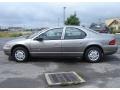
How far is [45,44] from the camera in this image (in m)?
10.2

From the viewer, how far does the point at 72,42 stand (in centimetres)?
1021

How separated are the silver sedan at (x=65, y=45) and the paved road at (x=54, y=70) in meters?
0.33

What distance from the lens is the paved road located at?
7146 mm

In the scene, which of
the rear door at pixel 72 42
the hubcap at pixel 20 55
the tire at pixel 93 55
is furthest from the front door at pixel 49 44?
the tire at pixel 93 55

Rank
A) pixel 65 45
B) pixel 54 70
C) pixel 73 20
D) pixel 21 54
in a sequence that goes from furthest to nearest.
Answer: pixel 73 20
pixel 21 54
pixel 65 45
pixel 54 70

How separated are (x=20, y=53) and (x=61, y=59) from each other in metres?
1.74

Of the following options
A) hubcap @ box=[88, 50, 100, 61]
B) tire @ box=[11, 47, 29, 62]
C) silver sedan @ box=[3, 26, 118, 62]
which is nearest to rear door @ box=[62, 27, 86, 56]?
silver sedan @ box=[3, 26, 118, 62]

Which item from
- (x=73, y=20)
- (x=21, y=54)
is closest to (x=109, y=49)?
(x=21, y=54)

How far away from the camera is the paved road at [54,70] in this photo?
23.4 ft

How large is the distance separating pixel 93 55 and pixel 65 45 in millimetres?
1134

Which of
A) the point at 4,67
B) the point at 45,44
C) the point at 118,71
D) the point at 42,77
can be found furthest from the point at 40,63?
the point at 118,71

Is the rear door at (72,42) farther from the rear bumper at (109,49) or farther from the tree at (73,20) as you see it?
the tree at (73,20)

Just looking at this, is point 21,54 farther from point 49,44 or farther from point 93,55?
point 93,55

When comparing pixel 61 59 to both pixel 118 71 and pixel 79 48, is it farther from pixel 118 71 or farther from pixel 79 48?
pixel 118 71
